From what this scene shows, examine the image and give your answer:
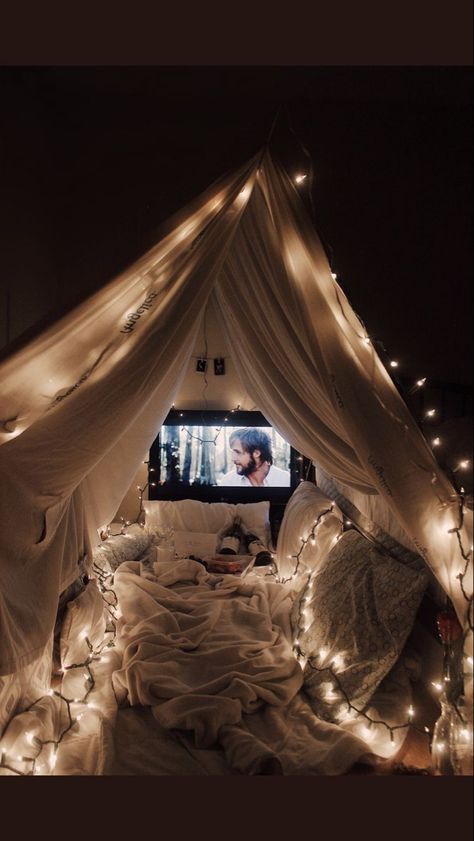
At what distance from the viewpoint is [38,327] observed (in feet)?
5.16

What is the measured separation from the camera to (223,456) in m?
4.08

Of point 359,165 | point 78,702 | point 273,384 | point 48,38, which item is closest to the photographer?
point 48,38

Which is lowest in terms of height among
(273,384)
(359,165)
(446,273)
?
(273,384)

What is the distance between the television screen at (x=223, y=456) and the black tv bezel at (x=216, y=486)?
0.9 inches

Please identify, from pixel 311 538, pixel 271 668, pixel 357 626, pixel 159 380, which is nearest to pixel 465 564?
pixel 357 626

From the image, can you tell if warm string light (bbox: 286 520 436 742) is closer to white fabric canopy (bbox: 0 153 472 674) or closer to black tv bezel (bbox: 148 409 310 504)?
white fabric canopy (bbox: 0 153 472 674)

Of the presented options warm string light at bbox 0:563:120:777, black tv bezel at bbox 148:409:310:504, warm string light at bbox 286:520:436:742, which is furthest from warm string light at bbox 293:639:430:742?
black tv bezel at bbox 148:409:310:504

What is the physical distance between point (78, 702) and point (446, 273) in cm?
325

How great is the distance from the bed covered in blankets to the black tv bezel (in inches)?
48.7

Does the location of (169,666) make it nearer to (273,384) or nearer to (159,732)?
(159,732)

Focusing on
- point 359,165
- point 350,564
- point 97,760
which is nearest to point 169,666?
point 97,760

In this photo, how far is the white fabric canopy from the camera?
1523 mm

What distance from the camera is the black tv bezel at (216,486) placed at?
4.05 meters

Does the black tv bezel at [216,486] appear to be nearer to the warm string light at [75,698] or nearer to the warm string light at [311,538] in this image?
the warm string light at [311,538]
